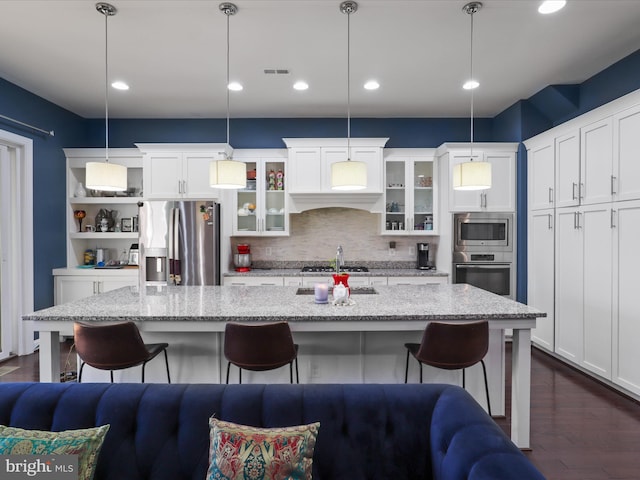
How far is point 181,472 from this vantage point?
1361 millimetres

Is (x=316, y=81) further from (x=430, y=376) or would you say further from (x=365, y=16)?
(x=430, y=376)

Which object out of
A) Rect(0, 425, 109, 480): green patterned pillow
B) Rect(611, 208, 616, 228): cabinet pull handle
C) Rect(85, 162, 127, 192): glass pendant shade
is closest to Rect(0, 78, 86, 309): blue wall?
Rect(85, 162, 127, 192): glass pendant shade

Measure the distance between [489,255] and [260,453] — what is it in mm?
4218

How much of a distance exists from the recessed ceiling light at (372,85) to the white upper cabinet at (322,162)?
2.45 feet

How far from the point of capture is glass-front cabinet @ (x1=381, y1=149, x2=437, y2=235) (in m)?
5.07

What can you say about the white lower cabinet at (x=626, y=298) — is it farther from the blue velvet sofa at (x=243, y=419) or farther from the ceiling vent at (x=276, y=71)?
the ceiling vent at (x=276, y=71)

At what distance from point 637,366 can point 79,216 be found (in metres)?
6.14

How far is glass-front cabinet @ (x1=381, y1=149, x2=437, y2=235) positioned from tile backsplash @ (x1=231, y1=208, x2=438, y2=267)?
1.02 ft

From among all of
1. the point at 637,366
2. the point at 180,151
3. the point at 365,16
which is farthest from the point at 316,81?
the point at 637,366

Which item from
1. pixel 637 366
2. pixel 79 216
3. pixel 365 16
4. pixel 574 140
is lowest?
pixel 637 366

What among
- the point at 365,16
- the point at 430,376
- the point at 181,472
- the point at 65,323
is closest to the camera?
the point at 181,472

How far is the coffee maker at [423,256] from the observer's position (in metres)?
5.18

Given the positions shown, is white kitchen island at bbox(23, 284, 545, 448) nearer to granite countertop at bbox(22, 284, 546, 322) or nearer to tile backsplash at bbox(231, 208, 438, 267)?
granite countertop at bbox(22, 284, 546, 322)

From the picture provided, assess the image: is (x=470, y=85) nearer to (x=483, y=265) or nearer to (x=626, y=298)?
(x=483, y=265)
